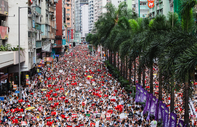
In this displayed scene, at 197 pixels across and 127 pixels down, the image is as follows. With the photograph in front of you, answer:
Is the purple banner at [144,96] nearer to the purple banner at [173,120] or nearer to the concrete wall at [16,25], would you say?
the purple banner at [173,120]

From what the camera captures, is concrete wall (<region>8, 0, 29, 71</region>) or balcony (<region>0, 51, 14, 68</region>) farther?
concrete wall (<region>8, 0, 29, 71</region>)

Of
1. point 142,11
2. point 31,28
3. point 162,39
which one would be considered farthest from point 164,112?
point 142,11

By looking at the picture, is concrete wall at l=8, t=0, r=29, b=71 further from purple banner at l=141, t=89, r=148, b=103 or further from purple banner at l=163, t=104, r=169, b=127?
purple banner at l=163, t=104, r=169, b=127

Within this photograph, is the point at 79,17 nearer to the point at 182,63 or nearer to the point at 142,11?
the point at 142,11

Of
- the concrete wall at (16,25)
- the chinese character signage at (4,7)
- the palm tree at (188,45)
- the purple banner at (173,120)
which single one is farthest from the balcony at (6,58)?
the palm tree at (188,45)

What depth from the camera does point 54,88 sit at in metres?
28.3

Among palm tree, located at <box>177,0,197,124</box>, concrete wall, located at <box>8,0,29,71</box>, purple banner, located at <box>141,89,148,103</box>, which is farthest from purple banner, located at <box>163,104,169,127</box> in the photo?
concrete wall, located at <box>8,0,29,71</box>

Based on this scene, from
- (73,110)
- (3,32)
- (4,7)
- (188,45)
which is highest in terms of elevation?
(4,7)

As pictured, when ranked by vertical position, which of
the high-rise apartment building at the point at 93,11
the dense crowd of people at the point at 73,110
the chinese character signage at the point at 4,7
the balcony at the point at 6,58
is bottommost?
the dense crowd of people at the point at 73,110

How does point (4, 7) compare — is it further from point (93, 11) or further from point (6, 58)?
point (93, 11)

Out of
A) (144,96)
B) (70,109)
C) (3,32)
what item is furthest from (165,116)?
(3,32)

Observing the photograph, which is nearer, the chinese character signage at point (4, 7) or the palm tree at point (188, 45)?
the palm tree at point (188, 45)

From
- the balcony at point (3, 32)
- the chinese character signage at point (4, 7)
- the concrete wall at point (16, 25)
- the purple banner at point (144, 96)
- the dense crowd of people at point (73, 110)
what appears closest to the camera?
the dense crowd of people at point (73, 110)

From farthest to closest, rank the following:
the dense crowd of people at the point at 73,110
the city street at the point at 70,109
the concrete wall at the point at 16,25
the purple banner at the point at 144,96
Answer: the concrete wall at the point at 16,25 → the purple banner at the point at 144,96 → the city street at the point at 70,109 → the dense crowd of people at the point at 73,110
